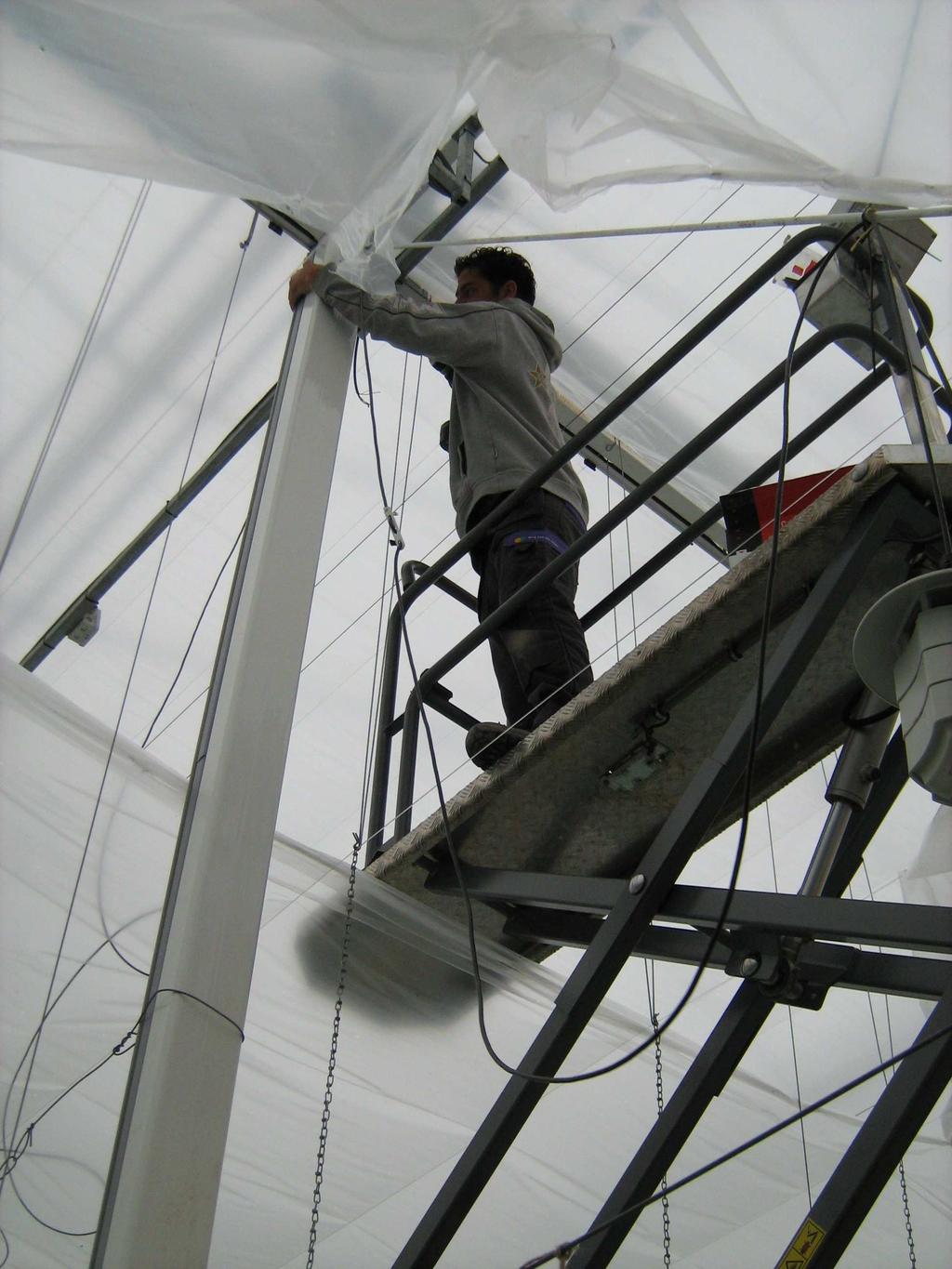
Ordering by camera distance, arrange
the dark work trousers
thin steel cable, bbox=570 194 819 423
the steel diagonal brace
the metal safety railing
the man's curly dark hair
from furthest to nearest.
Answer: thin steel cable, bbox=570 194 819 423, the man's curly dark hair, the dark work trousers, the metal safety railing, the steel diagonal brace

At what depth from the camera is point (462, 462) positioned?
3393 millimetres

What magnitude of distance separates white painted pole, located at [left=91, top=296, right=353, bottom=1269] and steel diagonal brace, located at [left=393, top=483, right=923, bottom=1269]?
598 mm

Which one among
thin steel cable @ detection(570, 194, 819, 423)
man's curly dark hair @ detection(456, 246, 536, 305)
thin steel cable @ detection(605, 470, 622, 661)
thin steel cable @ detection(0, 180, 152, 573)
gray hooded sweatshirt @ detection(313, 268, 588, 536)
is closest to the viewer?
thin steel cable @ detection(0, 180, 152, 573)

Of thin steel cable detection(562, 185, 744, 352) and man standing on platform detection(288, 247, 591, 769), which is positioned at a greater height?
thin steel cable detection(562, 185, 744, 352)

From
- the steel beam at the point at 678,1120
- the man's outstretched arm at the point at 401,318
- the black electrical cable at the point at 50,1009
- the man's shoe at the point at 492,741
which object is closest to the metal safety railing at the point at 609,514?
the man's shoe at the point at 492,741

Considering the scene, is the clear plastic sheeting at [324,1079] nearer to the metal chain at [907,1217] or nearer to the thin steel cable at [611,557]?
the metal chain at [907,1217]

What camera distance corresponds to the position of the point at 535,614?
2.98 m

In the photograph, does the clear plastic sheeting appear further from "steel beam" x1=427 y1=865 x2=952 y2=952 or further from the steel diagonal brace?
the steel diagonal brace

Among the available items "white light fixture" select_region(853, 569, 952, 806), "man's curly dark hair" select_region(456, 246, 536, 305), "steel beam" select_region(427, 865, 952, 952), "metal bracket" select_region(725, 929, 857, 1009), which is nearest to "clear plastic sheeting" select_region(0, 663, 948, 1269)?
"steel beam" select_region(427, 865, 952, 952)

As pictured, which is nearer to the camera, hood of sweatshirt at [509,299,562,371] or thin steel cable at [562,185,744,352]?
hood of sweatshirt at [509,299,562,371]

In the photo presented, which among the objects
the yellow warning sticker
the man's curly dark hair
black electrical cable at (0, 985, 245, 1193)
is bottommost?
black electrical cable at (0, 985, 245, 1193)

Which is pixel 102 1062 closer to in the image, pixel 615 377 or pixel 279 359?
pixel 279 359

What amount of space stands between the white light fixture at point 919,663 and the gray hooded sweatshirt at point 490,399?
144 cm

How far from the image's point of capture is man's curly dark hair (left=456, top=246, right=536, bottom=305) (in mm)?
3680
